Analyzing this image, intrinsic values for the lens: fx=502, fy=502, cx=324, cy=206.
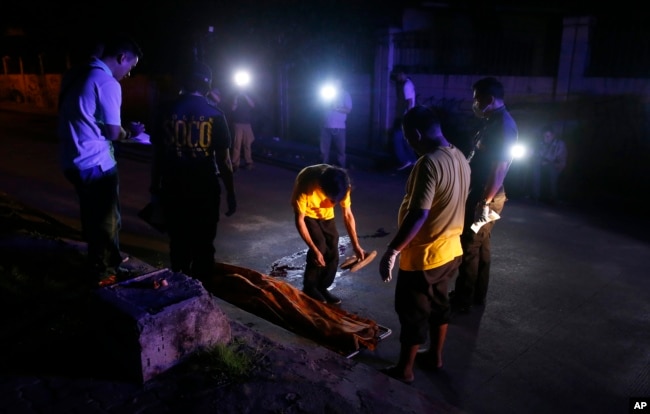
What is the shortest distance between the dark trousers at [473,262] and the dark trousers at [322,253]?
1112 millimetres

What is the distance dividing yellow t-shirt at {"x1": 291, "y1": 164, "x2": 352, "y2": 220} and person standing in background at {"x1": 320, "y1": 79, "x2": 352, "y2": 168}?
21.3 feet

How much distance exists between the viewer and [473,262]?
4336 mm

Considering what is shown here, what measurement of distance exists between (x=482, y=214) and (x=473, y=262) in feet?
1.51

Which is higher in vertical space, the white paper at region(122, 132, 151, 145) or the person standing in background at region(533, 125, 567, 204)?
the white paper at region(122, 132, 151, 145)

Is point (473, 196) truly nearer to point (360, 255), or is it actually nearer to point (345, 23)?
point (360, 255)

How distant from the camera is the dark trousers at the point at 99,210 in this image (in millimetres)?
3840

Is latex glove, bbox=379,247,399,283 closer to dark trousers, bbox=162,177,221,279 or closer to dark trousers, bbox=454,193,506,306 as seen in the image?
dark trousers, bbox=454,193,506,306

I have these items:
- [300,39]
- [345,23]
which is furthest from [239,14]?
[345,23]

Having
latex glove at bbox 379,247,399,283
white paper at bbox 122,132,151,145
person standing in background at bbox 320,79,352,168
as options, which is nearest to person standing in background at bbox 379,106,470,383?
latex glove at bbox 379,247,399,283

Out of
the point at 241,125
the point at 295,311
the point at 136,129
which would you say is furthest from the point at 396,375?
the point at 241,125

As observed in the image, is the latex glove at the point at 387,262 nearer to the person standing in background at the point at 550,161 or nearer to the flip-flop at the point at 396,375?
the flip-flop at the point at 396,375

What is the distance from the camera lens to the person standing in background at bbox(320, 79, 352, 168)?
10.4m

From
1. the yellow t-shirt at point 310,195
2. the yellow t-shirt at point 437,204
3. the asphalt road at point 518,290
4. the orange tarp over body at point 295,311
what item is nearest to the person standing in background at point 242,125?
the asphalt road at point 518,290

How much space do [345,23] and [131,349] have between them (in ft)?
39.2
